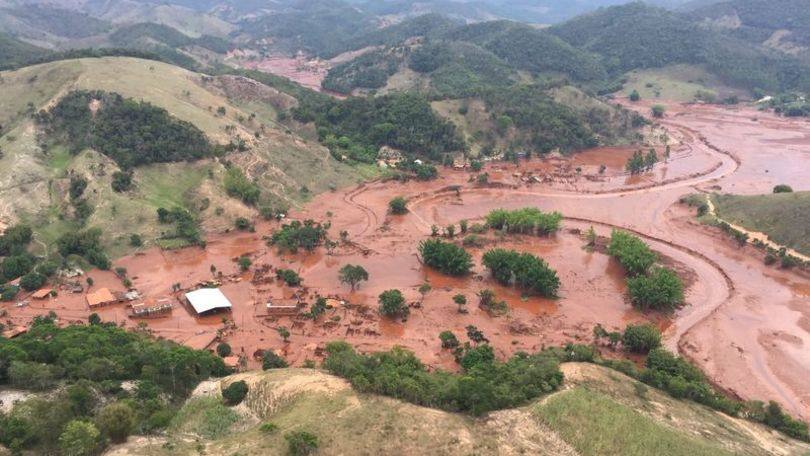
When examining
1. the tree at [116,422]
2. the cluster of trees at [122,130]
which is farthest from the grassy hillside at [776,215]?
the tree at [116,422]

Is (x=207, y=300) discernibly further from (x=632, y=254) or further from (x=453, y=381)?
(x=632, y=254)

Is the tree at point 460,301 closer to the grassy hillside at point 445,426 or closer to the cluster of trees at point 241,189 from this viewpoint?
→ the grassy hillside at point 445,426

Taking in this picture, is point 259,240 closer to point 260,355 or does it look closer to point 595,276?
point 260,355

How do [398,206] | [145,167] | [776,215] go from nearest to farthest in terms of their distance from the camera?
1. [145,167]
2. [776,215]
3. [398,206]

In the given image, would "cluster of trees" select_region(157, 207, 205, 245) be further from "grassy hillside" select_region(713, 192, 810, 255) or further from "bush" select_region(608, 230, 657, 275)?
"grassy hillside" select_region(713, 192, 810, 255)

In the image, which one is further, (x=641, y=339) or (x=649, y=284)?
(x=649, y=284)

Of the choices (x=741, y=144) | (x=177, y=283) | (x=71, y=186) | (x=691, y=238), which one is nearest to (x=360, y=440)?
(x=177, y=283)

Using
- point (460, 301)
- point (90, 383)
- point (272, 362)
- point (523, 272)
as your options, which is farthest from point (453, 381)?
point (523, 272)
